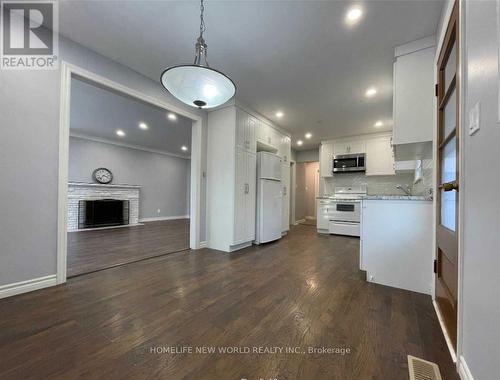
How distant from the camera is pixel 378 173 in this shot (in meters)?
5.21

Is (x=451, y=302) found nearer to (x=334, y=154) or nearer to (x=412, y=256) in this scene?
(x=412, y=256)

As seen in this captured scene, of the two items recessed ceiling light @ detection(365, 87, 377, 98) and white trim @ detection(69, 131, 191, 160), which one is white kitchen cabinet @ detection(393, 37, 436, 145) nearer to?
recessed ceiling light @ detection(365, 87, 377, 98)

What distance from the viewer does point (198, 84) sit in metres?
1.52

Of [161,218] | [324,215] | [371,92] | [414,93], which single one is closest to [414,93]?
[414,93]

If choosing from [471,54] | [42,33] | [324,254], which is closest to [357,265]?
[324,254]

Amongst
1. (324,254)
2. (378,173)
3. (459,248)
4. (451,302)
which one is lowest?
(324,254)

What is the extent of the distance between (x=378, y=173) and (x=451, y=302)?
14.5 feet

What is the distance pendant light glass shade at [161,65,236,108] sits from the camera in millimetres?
1445

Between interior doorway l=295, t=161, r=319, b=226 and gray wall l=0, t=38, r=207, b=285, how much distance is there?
259 inches

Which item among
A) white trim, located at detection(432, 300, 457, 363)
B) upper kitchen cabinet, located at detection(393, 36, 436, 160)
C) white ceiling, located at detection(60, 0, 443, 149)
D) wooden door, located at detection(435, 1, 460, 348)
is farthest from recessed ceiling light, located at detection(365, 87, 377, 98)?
white trim, located at detection(432, 300, 457, 363)

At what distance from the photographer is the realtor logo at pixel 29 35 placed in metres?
1.86

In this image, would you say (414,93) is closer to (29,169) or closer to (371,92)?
(371,92)

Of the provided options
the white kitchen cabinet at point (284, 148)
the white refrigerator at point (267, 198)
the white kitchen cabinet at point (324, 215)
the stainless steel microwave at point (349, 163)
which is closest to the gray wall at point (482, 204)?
the white refrigerator at point (267, 198)

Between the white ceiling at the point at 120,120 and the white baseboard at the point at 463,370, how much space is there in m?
3.75
